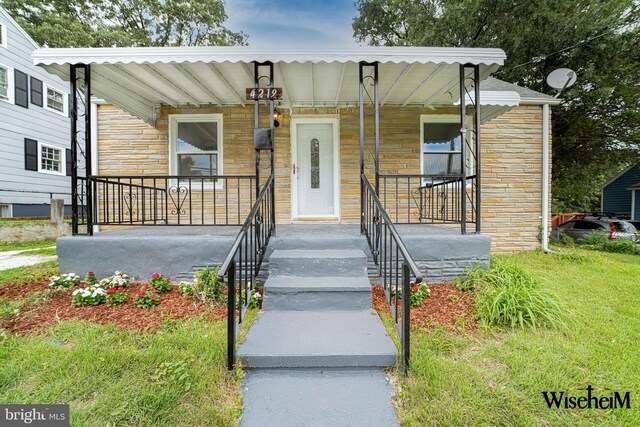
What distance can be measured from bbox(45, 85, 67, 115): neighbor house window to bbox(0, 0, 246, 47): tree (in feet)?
6.15

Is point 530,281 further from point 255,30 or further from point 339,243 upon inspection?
point 255,30

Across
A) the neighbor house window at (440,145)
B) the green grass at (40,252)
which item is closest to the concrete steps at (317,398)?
the neighbor house window at (440,145)

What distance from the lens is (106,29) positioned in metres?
10.8

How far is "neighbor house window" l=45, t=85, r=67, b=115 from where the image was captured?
9.66 metres

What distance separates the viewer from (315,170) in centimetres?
557

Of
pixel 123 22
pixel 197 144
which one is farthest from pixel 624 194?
pixel 123 22

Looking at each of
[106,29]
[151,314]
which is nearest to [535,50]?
[151,314]

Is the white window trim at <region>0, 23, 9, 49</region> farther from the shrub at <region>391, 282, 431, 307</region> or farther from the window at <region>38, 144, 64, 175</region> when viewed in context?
the shrub at <region>391, 282, 431, 307</region>

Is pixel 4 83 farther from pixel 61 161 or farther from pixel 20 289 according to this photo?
pixel 20 289

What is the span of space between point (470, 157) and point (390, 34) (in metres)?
9.45

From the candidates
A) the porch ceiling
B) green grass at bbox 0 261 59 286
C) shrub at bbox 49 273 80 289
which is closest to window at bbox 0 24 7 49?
the porch ceiling

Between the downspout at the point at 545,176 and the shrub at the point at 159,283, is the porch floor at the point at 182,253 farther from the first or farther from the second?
the downspout at the point at 545,176

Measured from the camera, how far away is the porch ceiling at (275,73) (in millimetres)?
3293

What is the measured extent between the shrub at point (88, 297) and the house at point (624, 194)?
18.6 metres
